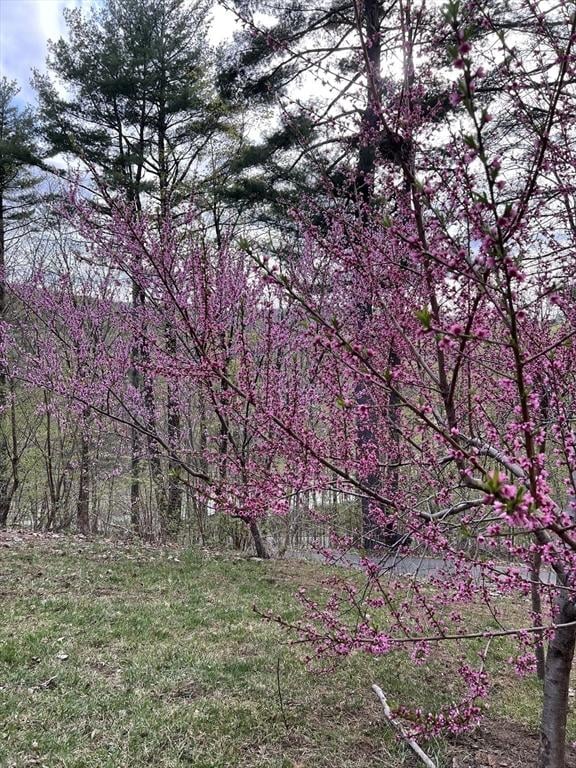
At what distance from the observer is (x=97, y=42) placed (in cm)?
1327

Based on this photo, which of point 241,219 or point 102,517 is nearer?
point 241,219

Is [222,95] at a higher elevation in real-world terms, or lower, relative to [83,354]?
higher

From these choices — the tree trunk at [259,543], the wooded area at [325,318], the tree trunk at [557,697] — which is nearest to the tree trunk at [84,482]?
the wooded area at [325,318]

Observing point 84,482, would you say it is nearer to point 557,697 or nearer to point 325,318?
point 325,318

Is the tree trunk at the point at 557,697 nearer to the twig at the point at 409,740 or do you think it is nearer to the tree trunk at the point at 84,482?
the twig at the point at 409,740

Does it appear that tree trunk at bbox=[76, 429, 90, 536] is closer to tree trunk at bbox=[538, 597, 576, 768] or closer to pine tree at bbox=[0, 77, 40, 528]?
pine tree at bbox=[0, 77, 40, 528]

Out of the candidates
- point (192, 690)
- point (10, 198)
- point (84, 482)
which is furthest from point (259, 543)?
point (10, 198)

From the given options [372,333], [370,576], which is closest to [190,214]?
[372,333]

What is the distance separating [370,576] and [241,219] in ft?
33.0

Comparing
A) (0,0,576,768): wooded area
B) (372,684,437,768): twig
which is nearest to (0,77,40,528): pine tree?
(0,0,576,768): wooded area

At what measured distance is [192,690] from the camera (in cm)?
399

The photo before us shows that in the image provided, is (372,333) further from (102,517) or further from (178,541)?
(102,517)

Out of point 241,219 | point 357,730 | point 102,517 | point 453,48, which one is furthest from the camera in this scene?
point 102,517

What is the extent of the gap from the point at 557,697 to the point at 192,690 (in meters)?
2.47
